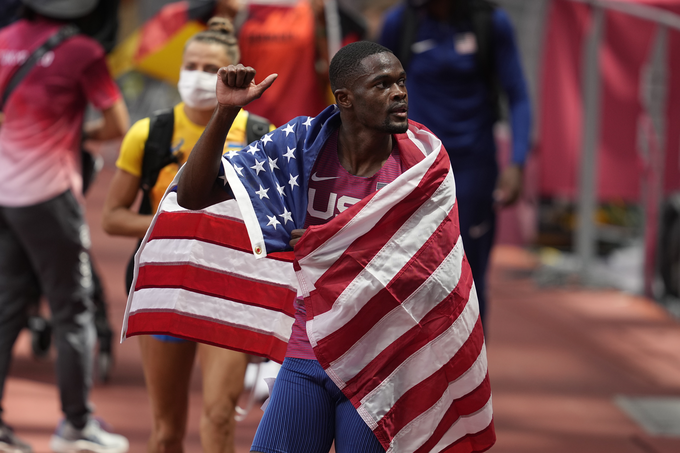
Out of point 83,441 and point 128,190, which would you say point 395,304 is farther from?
point 83,441

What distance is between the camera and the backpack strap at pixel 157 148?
444cm

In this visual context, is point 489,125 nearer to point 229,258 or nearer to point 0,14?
point 229,258

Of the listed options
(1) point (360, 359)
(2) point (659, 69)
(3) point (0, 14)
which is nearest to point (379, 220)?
(1) point (360, 359)

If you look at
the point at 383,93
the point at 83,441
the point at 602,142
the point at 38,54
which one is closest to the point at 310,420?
the point at 383,93

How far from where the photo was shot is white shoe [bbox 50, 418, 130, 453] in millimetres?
5707

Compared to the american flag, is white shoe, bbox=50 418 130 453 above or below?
below

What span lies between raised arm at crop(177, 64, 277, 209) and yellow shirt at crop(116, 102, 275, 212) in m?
1.05

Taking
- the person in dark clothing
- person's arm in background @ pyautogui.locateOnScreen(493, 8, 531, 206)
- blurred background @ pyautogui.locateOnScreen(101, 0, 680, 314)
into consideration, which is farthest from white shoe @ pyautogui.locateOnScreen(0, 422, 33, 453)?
blurred background @ pyautogui.locateOnScreen(101, 0, 680, 314)

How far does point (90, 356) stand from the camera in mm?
5832

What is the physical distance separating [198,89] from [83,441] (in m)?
2.31

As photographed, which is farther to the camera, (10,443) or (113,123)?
(113,123)

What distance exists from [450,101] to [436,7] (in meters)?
0.56

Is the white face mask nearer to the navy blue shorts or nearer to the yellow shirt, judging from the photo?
the yellow shirt

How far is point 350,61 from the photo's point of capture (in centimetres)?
340
